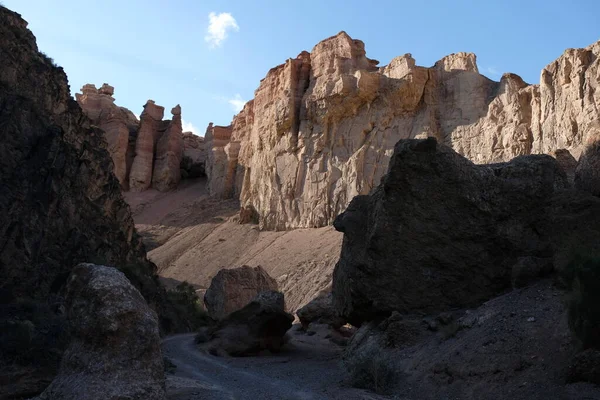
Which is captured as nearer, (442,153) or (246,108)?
(442,153)

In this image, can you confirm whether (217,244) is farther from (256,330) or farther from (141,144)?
(256,330)

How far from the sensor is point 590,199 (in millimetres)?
12836

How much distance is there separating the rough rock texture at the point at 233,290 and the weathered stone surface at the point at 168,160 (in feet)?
152

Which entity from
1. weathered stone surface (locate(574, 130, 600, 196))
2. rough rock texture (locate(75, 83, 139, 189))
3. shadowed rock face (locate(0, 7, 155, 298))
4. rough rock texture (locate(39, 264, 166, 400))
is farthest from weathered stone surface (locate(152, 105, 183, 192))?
rough rock texture (locate(39, 264, 166, 400))

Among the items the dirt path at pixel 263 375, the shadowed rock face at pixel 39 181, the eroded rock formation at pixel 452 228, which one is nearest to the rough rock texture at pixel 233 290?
the shadowed rock face at pixel 39 181

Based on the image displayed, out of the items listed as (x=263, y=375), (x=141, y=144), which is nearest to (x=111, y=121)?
(x=141, y=144)

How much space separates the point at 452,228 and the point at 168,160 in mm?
63871

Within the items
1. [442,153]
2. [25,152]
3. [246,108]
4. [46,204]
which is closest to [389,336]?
[442,153]

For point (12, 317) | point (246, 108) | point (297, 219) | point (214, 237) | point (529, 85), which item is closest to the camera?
point (12, 317)

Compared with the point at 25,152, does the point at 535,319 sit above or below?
below

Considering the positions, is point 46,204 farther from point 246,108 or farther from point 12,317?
point 246,108

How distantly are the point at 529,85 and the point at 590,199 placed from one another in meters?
31.6

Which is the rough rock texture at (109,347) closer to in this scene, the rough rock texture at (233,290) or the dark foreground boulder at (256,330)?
the dark foreground boulder at (256,330)

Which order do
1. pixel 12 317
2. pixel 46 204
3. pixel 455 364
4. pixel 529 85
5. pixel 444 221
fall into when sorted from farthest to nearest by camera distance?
pixel 529 85
pixel 46 204
pixel 444 221
pixel 12 317
pixel 455 364
